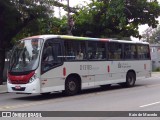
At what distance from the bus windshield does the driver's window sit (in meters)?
0.34

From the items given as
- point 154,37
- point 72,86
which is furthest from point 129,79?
point 154,37

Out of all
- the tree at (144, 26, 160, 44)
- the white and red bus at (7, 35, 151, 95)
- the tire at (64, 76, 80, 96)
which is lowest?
the tire at (64, 76, 80, 96)

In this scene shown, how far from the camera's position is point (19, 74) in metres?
16.7

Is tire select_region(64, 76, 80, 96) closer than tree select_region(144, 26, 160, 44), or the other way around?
tire select_region(64, 76, 80, 96)

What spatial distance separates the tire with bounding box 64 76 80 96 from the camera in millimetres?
17891

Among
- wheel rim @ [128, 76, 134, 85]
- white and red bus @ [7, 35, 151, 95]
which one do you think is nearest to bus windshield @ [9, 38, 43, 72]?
white and red bus @ [7, 35, 151, 95]

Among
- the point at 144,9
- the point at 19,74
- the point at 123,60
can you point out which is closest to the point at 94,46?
the point at 123,60

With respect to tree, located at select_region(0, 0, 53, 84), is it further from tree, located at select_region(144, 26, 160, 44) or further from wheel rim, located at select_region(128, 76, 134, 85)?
tree, located at select_region(144, 26, 160, 44)

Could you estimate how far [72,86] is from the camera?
1816cm

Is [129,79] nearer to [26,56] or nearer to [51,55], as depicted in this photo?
[51,55]

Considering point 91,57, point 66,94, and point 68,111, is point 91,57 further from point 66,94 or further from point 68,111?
point 68,111

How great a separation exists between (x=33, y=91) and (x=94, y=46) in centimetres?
490

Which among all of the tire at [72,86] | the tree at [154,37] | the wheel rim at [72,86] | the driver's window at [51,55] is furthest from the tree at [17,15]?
the tree at [154,37]

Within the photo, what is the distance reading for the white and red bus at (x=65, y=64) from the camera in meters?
16.5
